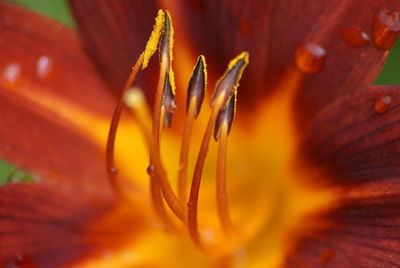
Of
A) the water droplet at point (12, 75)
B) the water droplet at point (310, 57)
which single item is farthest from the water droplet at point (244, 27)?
the water droplet at point (12, 75)

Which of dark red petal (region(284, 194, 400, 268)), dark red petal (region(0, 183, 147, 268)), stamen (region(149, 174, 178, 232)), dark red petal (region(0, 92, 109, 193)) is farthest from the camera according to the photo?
dark red petal (region(0, 92, 109, 193))

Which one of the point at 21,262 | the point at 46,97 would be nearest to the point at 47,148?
the point at 46,97

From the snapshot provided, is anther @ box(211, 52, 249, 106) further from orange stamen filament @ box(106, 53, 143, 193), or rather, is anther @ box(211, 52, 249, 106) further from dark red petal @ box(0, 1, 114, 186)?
dark red petal @ box(0, 1, 114, 186)

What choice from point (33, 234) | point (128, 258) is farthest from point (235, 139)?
point (33, 234)

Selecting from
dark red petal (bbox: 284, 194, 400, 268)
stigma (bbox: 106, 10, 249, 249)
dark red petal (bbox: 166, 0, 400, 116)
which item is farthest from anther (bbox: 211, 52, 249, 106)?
dark red petal (bbox: 284, 194, 400, 268)

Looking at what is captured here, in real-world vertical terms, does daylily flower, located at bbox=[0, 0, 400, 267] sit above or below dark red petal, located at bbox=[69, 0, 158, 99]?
below

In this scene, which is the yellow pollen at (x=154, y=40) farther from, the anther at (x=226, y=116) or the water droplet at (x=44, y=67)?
the water droplet at (x=44, y=67)
